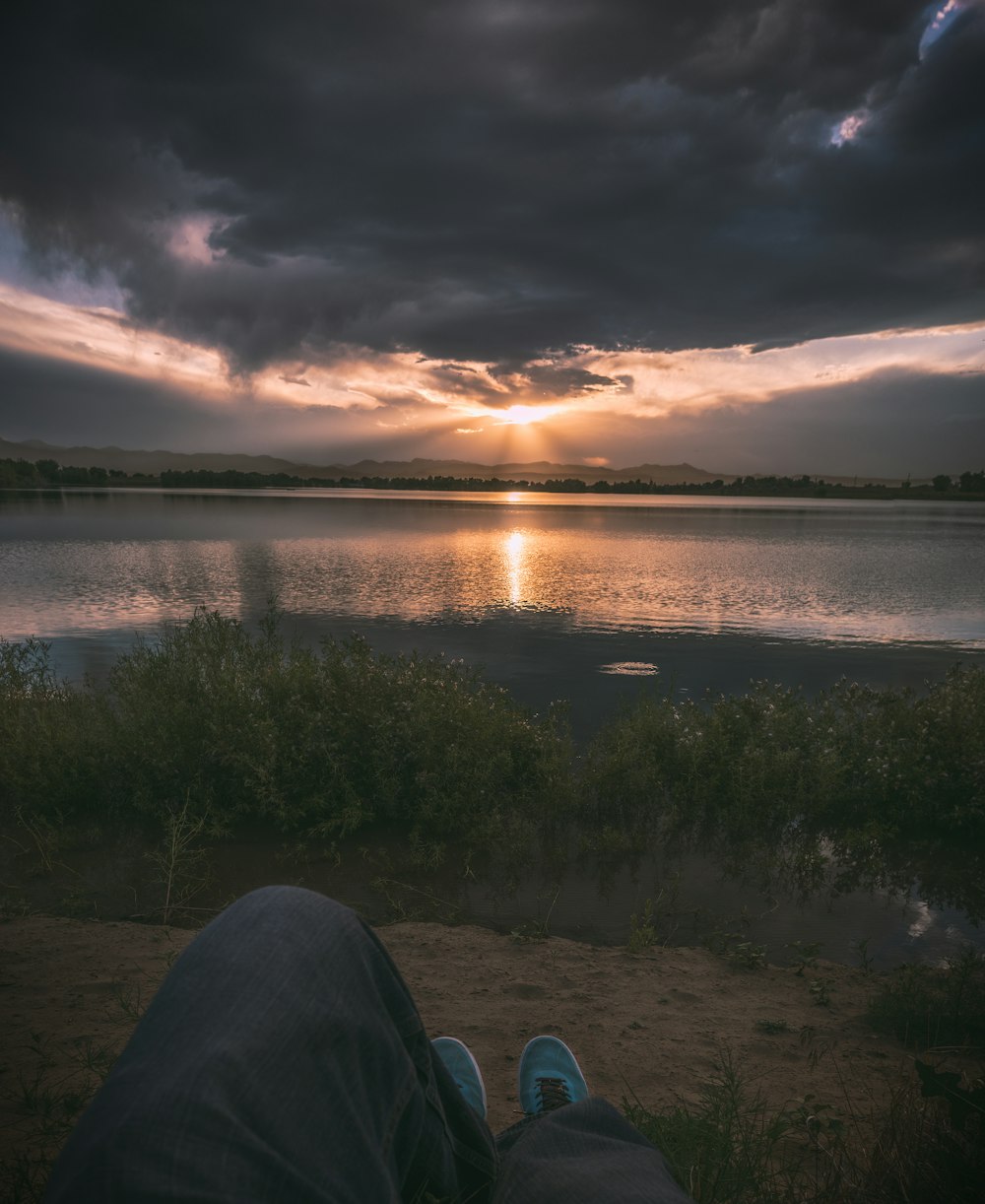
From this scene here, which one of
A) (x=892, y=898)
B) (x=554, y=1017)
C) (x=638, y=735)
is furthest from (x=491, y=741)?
(x=892, y=898)

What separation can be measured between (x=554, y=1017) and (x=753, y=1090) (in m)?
1.26

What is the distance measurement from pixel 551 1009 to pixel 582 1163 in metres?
2.89

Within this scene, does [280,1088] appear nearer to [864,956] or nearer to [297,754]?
[864,956]

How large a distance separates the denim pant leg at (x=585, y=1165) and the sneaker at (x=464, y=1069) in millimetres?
1217

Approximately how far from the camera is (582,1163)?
6.07 feet

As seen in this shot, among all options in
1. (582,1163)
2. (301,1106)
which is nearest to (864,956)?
(582,1163)

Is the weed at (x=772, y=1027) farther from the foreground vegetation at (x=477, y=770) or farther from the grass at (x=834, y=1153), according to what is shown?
the foreground vegetation at (x=477, y=770)

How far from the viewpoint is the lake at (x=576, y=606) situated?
43.3ft

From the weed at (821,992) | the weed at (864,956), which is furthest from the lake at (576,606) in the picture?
the weed at (821,992)

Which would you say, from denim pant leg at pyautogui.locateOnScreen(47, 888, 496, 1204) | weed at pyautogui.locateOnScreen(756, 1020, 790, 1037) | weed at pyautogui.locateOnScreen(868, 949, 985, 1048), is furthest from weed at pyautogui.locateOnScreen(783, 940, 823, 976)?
denim pant leg at pyautogui.locateOnScreen(47, 888, 496, 1204)

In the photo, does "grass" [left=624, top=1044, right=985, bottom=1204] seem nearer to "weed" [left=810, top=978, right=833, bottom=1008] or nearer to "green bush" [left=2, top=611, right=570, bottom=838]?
"weed" [left=810, top=978, right=833, bottom=1008]

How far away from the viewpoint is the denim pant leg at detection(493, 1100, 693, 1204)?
1712mm

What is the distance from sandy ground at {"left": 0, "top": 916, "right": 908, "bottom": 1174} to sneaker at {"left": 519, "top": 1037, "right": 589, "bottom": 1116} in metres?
0.20

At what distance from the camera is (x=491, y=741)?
8.12m
